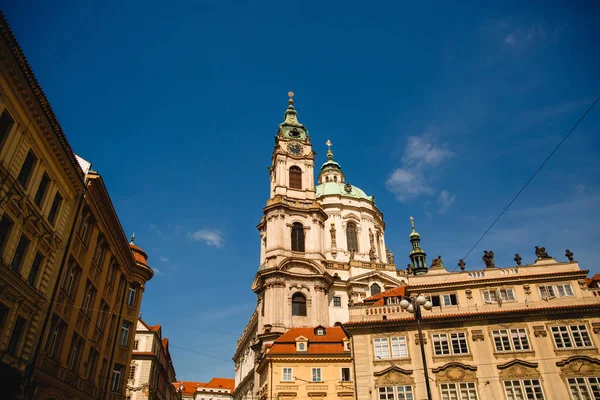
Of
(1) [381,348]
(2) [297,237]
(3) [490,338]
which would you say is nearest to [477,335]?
(3) [490,338]

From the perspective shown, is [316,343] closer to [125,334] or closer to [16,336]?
[125,334]

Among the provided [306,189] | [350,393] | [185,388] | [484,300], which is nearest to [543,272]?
[484,300]

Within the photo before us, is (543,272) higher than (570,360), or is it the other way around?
(543,272)

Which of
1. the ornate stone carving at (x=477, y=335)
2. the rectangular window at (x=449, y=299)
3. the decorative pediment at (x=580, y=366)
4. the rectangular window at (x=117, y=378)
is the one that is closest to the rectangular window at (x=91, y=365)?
the rectangular window at (x=117, y=378)

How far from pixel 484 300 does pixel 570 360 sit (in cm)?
621

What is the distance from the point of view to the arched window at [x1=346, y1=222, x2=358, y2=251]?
72250 millimetres

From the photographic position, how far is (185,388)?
120438 millimetres

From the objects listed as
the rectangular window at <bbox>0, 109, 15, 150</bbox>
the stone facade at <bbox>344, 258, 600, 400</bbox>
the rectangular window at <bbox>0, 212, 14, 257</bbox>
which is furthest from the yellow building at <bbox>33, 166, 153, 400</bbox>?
the stone facade at <bbox>344, 258, 600, 400</bbox>

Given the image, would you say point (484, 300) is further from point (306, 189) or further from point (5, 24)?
point (306, 189)

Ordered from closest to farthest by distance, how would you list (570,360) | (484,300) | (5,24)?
(5,24) → (570,360) → (484,300)

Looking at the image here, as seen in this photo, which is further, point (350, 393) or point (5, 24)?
point (350, 393)

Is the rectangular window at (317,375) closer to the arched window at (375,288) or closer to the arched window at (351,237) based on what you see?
the arched window at (375,288)

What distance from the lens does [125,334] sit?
3294 centimetres

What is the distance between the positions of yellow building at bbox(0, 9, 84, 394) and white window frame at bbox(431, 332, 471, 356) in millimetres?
23839
